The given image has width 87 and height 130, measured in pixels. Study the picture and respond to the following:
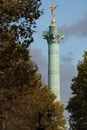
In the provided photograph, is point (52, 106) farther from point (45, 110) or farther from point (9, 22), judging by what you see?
point (9, 22)

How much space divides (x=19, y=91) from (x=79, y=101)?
57.5 ft

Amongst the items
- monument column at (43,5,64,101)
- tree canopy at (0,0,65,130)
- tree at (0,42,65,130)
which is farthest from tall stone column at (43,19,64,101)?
tree canopy at (0,0,65,130)

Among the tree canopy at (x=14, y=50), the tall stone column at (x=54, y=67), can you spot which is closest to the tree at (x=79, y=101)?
the tree canopy at (x=14, y=50)

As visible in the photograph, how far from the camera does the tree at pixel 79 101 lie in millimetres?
65562

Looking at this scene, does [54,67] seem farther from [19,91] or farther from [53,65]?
[19,91]

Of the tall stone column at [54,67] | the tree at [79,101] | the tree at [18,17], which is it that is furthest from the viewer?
the tall stone column at [54,67]

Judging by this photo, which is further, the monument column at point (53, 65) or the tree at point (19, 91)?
the monument column at point (53, 65)

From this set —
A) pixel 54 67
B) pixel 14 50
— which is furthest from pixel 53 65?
pixel 14 50

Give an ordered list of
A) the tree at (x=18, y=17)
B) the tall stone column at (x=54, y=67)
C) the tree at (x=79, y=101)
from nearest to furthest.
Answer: the tree at (x=18, y=17)
the tree at (x=79, y=101)
the tall stone column at (x=54, y=67)

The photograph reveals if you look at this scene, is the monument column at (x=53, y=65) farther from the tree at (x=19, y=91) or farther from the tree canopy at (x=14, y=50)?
the tree canopy at (x=14, y=50)

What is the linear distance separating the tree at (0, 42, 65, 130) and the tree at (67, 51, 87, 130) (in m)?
5.24

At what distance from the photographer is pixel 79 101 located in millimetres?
66062

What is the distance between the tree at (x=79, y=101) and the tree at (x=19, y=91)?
524 centimetres

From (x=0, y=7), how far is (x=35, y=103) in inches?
1714
